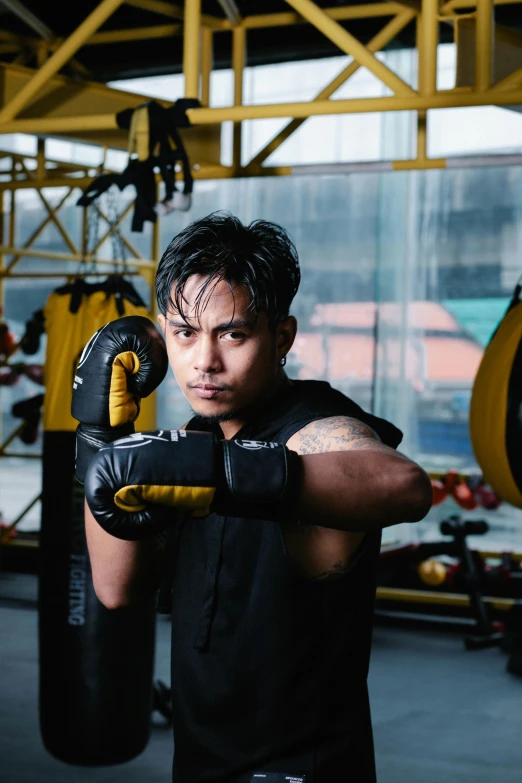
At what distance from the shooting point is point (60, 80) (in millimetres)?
3949

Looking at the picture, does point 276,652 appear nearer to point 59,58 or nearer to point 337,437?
point 337,437

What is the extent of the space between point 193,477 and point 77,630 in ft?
8.43

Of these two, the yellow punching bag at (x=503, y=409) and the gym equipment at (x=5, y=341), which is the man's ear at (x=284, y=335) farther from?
Answer: the gym equipment at (x=5, y=341)

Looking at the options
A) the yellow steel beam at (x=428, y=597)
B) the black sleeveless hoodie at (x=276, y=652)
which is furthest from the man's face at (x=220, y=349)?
the yellow steel beam at (x=428, y=597)

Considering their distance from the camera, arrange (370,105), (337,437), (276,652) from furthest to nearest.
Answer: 1. (370,105)
2. (276,652)
3. (337,437)

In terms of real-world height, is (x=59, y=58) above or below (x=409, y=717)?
above

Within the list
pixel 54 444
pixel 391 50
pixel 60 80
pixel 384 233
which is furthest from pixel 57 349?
pixel 391 50

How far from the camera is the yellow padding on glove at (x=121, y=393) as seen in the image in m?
1.64

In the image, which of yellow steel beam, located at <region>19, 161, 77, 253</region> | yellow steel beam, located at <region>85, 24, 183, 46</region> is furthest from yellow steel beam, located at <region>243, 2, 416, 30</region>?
yellow steel beam, located at <region>19, 161, 77, 253</region>

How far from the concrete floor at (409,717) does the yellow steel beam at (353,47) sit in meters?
2.68

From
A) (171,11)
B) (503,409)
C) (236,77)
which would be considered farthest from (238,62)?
(503,409)

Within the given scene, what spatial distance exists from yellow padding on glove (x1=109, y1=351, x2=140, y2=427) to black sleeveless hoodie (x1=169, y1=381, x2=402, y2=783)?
217 mm

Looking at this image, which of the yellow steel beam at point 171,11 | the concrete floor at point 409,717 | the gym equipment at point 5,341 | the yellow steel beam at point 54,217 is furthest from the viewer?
the gym equipment at point 5,341

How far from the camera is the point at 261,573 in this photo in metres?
1.55
